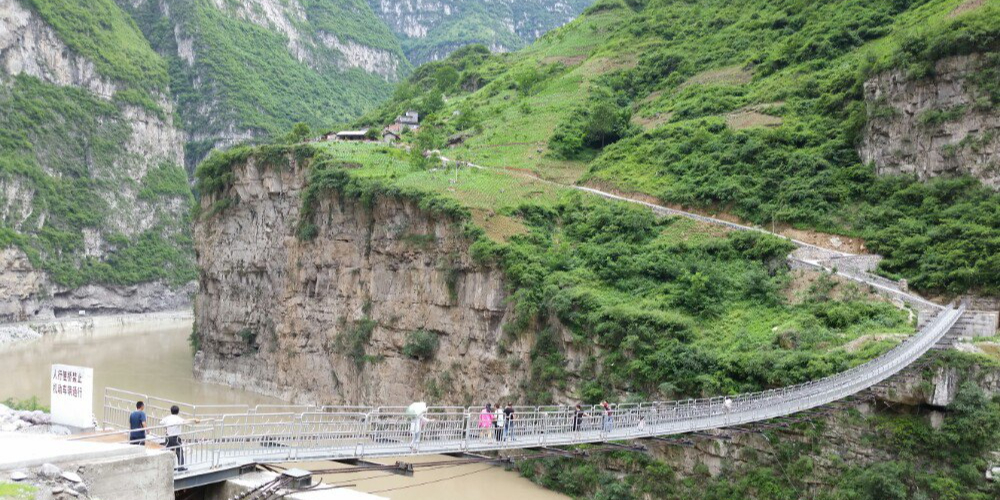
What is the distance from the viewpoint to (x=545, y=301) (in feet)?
120

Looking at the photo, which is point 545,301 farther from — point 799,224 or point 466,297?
point 799,224

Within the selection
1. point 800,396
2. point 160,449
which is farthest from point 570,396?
point 160,449

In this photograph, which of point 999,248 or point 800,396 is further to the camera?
point 999,248

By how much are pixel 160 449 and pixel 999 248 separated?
30554 millimetres

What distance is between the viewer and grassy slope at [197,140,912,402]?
29.0m

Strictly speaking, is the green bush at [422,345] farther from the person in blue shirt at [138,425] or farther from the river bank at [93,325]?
the river bank at [93,325]

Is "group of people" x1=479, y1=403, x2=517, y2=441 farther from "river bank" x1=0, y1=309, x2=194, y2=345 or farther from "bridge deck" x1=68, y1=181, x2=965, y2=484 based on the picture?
"river bank" x1=0, y1=309, x2=194, y2=345

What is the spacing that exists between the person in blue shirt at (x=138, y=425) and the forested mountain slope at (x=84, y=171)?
97256 mm

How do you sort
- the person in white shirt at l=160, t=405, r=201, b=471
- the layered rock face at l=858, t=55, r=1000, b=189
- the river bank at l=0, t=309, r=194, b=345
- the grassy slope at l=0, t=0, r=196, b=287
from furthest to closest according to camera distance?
the grassy slope at l=0, t=0, r=196, b=287 → the river bank at l=0, t=309, r=194, b=345 → the layered rock face at l=858, t=55, r=1000, b=189 → the person in white shirt at l=160, t=405, r=201, b=471

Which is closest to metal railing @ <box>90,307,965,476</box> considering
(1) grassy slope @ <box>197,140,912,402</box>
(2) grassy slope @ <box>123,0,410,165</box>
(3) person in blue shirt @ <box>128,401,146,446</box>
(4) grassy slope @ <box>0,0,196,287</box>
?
(3) person in blue shirt @ <box>128,401,146,446</box>

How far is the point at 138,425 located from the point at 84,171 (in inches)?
5008

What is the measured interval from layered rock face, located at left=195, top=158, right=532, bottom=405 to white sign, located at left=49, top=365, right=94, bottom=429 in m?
24.2

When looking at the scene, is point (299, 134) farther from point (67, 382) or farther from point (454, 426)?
point (67, 382)

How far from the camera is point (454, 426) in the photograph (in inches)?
837
